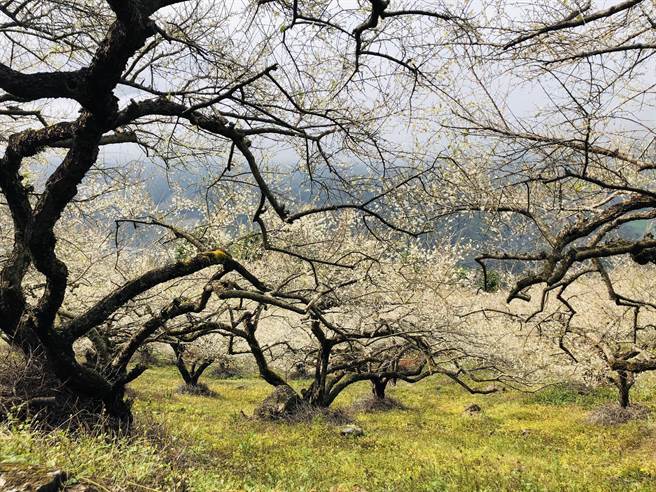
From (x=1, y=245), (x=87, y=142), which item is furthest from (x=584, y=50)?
(x=1, y=245)

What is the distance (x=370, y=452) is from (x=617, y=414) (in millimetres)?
10201

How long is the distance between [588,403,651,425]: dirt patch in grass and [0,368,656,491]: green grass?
0.65 meters

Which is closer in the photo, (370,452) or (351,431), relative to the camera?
(370,452)

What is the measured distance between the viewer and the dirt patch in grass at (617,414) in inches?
636

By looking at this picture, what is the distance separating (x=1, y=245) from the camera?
12734 millimetres

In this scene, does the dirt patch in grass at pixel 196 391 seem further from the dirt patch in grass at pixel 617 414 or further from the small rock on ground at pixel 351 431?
the dirt patch in grass at pixel 617 414

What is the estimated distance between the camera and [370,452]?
420 inches

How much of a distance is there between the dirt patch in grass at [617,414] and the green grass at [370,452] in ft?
2.14

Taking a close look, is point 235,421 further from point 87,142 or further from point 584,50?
point 584,50

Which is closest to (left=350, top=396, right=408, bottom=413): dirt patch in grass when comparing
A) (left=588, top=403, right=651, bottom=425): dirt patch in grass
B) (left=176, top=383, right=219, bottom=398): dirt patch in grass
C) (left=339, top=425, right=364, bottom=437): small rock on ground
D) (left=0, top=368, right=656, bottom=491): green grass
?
(left=0, top=368, right=656, bottom=491): green grass

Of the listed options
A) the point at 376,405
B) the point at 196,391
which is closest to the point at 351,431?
the point at 376,405

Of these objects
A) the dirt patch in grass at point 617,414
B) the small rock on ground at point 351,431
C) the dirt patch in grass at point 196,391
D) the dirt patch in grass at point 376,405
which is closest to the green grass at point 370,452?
the small rock on ground at point 351,431

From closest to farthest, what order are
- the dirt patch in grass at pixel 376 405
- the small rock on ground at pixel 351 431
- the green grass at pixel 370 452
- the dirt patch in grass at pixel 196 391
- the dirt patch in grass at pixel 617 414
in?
the green grass at pixel 370 452, the small rock on ground at pixel 351 431, the dirt patch in grass at pixel 617 414, the dirt patch in grass at pixel 376 405, the dirt patch in grass at pixel 196 391

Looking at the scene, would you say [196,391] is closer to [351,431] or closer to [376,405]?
[376,405]
